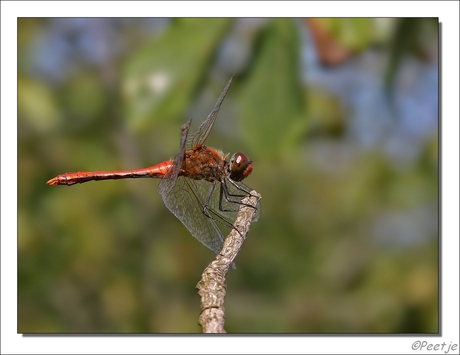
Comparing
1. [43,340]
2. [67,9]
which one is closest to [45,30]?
[67,9]

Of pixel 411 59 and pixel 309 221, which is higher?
pixel 411 59

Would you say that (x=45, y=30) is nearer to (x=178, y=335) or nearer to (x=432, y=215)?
(x=178, y=335)

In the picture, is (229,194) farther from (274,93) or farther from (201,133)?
(274,93)

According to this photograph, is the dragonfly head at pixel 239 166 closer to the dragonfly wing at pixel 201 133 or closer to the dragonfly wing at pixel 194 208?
the dragonfly wing at pixel 194 208

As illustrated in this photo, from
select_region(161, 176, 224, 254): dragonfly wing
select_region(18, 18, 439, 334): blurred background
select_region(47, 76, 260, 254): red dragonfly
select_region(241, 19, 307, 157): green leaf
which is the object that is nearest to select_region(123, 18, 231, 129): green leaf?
select_region(241, 19, 307, 157): green leaf

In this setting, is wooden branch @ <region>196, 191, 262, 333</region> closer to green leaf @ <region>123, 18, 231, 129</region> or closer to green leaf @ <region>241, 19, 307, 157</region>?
green leaf @ <region>241, 19, 307, 157</region>

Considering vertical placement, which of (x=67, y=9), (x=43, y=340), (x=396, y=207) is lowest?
(x=43, y=340)
